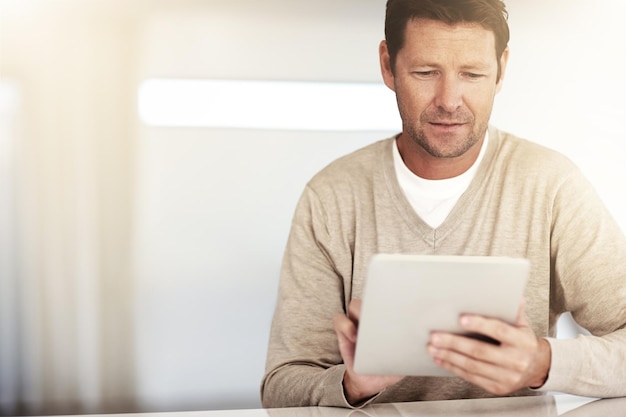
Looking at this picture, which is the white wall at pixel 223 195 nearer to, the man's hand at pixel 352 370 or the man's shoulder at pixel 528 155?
the man's shoulder at pixel 528 155

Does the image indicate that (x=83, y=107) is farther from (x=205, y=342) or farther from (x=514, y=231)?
(x=514, y=231)

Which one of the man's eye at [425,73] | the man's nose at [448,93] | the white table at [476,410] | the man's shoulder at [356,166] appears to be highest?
the man's eye at [425,73]

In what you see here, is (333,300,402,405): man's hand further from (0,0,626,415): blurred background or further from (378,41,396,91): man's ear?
(378,41,396,91): man's ear

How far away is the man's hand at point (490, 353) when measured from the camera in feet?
4.52

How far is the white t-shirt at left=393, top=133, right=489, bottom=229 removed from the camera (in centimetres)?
200

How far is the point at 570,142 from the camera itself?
88.5 inches

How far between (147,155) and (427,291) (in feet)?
3.23

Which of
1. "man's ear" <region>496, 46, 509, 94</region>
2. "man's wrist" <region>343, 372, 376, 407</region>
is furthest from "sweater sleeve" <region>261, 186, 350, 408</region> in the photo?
"man's ear" <region>496, 46, 509, 94</region>

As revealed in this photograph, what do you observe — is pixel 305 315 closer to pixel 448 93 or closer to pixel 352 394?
pixel 352 394

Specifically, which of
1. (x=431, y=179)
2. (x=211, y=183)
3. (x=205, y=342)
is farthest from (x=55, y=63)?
(x=431, y=179)

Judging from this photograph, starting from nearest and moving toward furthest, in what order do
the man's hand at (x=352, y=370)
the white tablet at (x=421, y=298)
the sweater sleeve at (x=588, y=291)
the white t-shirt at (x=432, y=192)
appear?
the white tablet at (x=421, y=298) → the man's hand at (x=352, y=370) → the sweater sleeve at (x=588, y=291) → the white t-shirt at (x=432, y=192)

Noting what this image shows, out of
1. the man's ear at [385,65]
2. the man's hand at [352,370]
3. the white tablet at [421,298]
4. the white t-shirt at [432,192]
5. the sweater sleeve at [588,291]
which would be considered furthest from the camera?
the man's ear at [385,65]

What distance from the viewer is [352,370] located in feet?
4.94

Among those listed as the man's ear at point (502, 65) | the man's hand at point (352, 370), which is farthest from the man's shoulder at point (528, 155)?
the man's hand at point (352, 370)
